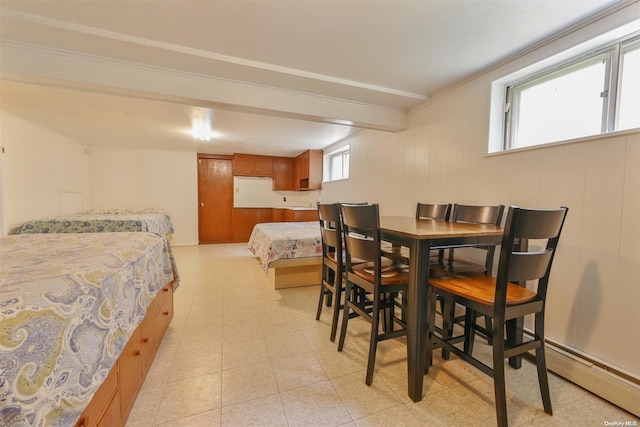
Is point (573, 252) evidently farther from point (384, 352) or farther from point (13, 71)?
point (13, 71)

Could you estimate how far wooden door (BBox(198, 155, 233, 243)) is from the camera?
598 cm

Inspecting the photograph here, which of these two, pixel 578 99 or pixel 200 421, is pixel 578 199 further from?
pixel 200 421

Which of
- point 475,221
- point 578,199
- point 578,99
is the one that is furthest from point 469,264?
point 578,99

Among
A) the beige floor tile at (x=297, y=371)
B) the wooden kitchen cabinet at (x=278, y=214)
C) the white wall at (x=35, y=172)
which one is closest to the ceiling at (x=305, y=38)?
the white wall at (x=35, y=172)

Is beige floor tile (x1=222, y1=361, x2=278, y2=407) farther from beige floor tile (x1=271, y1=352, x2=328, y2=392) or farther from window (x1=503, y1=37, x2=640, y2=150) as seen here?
window (x1=503, y1=37, x2=640, y2=150)

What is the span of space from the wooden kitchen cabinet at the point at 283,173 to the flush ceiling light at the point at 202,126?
2.01 m

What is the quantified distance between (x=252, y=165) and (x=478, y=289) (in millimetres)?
5570

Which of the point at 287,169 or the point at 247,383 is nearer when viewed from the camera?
the point at 247,383

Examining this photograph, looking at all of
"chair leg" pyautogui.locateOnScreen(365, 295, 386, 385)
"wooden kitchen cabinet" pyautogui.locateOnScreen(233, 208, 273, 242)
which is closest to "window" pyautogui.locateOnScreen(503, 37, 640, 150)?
"chair leg" pyautogui.locateOnScreen(365, 295, 386, 385)

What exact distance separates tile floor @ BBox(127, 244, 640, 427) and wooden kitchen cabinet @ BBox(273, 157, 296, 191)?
443 cm

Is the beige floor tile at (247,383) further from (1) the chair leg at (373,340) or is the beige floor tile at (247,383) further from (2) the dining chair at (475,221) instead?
(2) the dining chair at (475,221)

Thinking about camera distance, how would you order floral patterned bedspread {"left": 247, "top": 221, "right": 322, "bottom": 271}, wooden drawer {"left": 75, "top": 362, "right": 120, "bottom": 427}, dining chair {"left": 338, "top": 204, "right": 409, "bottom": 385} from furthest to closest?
floral patterned bedspread {"left": 247, "top": 221, "right": 322, "bottom": 271}, dining chair {"left": 338, "top": 204, "right": 409, "bottom": 385}, wooden drawer {"left": 75, "top": 362, "right": 120, "bottom": 427}

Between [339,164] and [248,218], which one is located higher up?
[339,164]

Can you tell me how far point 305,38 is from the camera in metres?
1.75
